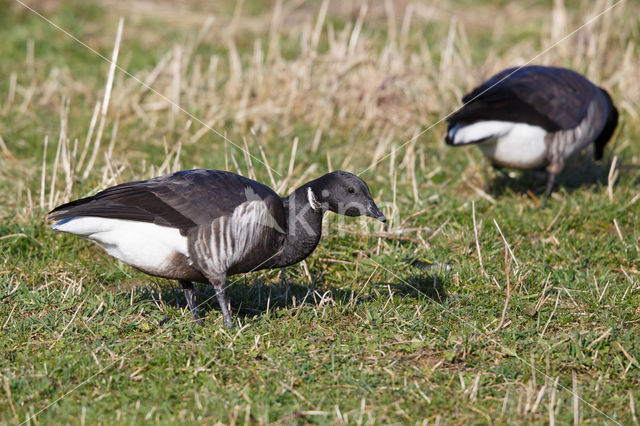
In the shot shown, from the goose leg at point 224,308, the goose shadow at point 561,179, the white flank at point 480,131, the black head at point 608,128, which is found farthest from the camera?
the black head at point 608,128

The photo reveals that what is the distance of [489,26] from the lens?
13.7 meters

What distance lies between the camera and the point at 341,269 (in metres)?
5.79

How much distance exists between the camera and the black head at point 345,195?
4.73 meters

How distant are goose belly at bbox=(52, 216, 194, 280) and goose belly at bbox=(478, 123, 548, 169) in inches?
145

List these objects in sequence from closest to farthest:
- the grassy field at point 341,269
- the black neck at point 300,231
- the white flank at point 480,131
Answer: the grassy field at point 341,269 < the black neck at point 300,231 < the white flank at point 480,131

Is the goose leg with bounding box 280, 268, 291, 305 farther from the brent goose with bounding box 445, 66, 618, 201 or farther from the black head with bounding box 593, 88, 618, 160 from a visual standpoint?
the black head with bounding box 593, 88, 618, 160

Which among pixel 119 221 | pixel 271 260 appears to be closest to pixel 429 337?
pixel 271 260

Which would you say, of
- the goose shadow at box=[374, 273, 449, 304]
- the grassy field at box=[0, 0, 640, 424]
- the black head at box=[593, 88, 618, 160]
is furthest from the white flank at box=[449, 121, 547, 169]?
the goose shadow at box=[374, 273, 449, 304]

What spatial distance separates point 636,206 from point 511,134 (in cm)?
138

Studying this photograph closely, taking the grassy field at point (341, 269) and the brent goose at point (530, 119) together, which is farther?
the brent goose at point (530, 119)

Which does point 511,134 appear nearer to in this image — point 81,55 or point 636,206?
point 636,206

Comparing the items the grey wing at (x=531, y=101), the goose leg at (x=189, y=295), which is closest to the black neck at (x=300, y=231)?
the goose leg at (x=189, y=295)

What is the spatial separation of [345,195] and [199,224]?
977 millimetres

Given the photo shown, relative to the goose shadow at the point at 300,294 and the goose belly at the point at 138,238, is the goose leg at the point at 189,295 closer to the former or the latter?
the goose shadow at the point at 300,294
